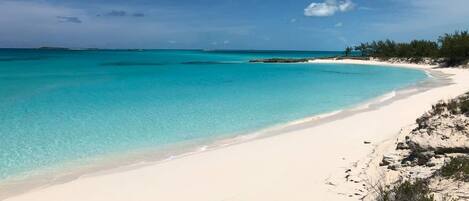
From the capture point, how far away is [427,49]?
75312mm

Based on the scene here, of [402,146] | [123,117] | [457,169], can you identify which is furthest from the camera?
[123,117]

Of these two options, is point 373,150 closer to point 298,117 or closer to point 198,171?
point 198,171

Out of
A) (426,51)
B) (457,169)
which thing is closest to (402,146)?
(457,169)

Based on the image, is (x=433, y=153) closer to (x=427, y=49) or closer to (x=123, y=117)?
(x=123, y=117)

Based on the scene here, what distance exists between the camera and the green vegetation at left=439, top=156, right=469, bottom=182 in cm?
623

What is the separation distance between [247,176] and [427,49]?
75046 millimetres

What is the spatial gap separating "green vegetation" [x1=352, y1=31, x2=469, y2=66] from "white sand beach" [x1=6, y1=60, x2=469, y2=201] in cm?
4732

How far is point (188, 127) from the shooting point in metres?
15.3

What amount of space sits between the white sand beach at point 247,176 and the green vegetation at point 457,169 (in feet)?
4.84

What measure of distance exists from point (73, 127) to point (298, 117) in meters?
8.58

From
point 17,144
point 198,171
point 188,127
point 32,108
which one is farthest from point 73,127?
point 198,171

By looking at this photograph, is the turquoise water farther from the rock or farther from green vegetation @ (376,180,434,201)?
green vegetation @ (376,180,434,201)

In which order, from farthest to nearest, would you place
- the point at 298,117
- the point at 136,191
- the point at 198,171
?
1. the point at 298,117
2. the point at 198,171
3. the point at 136,191

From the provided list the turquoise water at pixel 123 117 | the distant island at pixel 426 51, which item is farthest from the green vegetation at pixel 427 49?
the turquoise water at pixel 123 117
